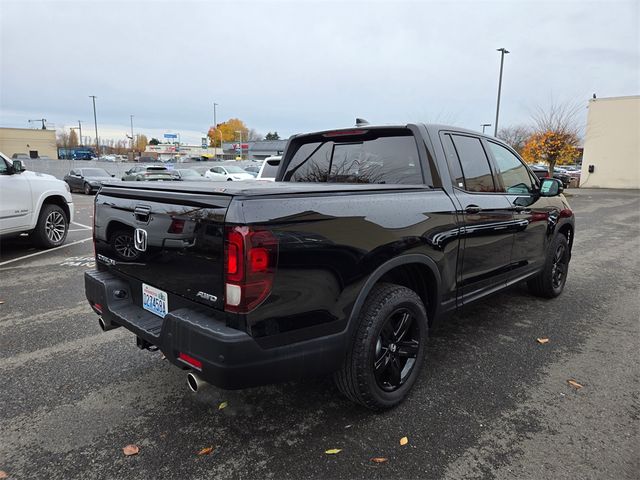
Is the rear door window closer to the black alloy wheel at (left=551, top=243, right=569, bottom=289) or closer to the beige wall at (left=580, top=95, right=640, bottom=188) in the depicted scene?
the black alloy wheel at (left=551, top=243, right=569, bottom=289)

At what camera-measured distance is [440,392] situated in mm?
3070

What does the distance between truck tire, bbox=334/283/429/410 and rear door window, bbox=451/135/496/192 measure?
1.30m

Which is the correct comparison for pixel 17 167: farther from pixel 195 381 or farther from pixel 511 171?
pixel 511 171

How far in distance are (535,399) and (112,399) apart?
2.93m

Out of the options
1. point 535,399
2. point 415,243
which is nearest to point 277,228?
point 415,243

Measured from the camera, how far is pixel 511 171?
4332 mm

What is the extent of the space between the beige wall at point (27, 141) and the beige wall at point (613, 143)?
7146cm

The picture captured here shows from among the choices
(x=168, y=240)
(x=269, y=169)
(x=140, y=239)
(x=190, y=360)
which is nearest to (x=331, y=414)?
(x=190, y=360)

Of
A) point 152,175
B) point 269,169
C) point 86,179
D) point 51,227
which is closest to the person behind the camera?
point 51,227

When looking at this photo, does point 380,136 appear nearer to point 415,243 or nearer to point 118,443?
point 415,243

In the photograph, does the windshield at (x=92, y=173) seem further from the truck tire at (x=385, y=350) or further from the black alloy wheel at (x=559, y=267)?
the truck tire at (x=385, y=350)

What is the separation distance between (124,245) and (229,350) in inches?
48.6

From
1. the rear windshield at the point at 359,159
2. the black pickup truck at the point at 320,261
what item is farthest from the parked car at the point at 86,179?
the black pickup truck at the point at 320,261

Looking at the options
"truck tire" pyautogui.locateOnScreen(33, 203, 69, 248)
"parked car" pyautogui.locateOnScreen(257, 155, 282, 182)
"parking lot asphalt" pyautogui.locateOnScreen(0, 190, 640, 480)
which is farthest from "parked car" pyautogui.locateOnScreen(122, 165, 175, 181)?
"parking lot asphalt" pyautogui.locateOnScreen(0, 190, 640, 480)
